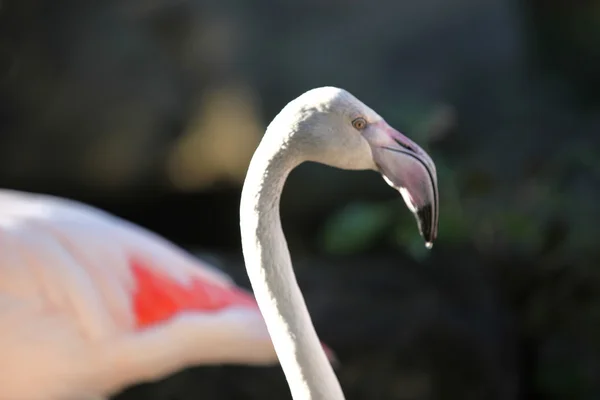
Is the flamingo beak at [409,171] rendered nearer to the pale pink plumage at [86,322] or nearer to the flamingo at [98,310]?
the flamingo at [98,310]

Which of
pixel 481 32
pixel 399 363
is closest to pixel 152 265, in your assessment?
pixel 399 363

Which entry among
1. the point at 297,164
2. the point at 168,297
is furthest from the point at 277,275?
the point at 168,297

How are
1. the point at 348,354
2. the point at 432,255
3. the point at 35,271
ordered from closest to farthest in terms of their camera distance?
the point at 35,271 < the point at 348,354 < the point at 432,255

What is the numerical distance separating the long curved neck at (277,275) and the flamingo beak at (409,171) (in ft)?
0.37

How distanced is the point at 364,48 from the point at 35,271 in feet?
8.13

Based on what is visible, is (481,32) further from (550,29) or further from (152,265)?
(152,265)

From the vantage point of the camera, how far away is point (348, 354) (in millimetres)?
2439

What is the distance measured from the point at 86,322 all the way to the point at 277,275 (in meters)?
1.08

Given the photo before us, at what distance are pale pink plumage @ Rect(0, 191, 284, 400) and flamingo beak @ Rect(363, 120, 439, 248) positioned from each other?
106 centimetres

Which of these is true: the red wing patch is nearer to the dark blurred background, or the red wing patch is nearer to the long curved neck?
the long curved neck

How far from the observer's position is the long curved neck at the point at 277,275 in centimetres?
112

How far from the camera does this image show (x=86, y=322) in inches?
82.0

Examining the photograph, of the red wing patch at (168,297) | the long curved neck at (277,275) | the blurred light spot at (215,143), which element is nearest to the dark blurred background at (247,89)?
the blurred light spot at (215,143)

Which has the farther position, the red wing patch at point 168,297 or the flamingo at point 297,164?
the red wing patch at point 168,297
